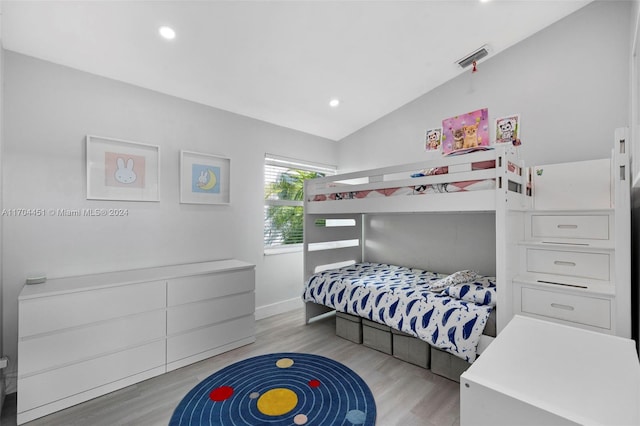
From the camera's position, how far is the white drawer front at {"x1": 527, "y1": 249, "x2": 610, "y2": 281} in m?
1.66

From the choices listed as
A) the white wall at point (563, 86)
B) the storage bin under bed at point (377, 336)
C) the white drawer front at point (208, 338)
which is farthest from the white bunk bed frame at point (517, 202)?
the white drawer front at point (208, 338)

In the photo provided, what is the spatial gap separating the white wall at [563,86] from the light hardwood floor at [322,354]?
6.92 feet

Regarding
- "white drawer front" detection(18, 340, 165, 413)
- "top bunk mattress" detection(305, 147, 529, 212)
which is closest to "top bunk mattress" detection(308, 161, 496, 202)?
"top bunk mattress" detection(305, 147, 529, 212)

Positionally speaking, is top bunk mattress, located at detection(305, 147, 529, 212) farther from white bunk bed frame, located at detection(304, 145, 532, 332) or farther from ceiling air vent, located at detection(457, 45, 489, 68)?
ceiling air vent, located at detection(457, 45, 489, 68)

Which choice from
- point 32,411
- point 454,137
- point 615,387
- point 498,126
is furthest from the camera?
point 454,137

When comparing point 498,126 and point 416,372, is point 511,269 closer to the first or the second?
point 416,372

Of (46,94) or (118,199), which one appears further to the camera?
(118,199)

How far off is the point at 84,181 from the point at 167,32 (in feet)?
4.24

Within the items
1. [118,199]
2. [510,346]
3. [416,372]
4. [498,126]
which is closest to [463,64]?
[498,126]

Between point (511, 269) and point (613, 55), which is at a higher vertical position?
point (613, 55)

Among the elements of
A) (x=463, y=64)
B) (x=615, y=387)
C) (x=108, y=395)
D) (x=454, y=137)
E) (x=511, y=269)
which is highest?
(x=463, y=64)

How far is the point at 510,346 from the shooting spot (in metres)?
1.16

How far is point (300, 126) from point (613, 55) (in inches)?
113

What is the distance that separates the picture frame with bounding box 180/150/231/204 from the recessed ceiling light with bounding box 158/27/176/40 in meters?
0.99
